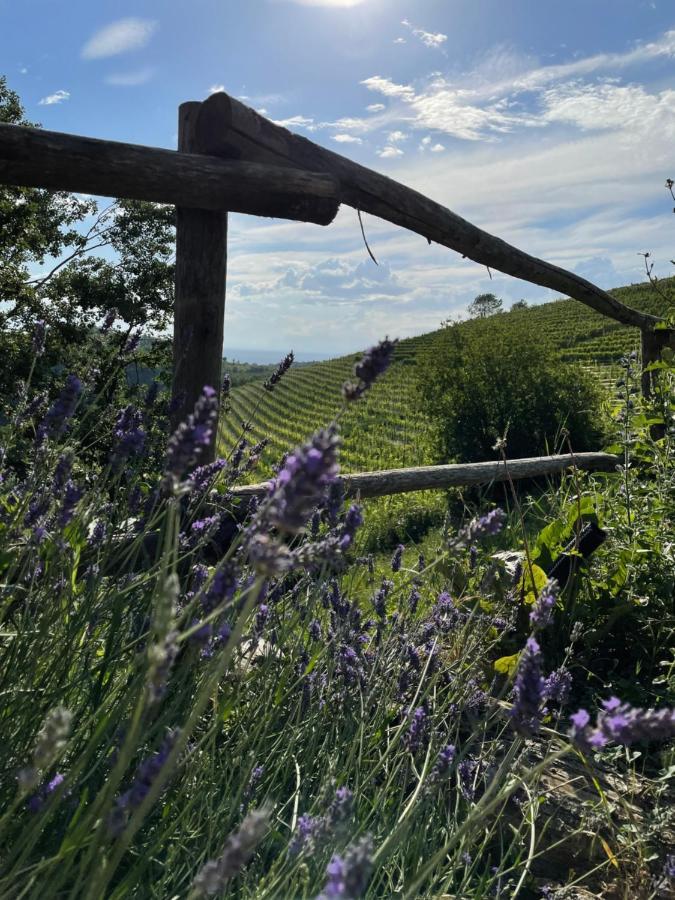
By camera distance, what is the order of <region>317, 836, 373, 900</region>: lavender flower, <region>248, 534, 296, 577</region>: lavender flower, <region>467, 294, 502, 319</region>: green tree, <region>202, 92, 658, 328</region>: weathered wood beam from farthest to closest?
<region>467, 294, 502, 319</region>: green tree < <region>202, 92, 658, 328</region>: weathered wood beam < <region>248, 534, 296, 577</region>: lavender flower < <region>317, 836, 373, 900</region>: lavender flower

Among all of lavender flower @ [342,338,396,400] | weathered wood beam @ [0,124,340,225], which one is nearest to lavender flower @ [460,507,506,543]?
lavender flower @ [342,338,396,400]

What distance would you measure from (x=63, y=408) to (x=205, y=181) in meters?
1.26

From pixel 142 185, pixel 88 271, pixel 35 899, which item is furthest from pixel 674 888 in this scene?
pixel 88 271

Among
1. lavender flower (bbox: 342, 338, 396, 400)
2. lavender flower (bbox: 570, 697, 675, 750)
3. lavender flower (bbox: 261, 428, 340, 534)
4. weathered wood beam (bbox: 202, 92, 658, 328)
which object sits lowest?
lavender flower (bbox: 570, 697, 675, 750)

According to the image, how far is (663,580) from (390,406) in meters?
27.4

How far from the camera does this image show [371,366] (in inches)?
41.3

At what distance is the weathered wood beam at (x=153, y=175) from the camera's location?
7.27ft

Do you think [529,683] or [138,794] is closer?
[138,794]

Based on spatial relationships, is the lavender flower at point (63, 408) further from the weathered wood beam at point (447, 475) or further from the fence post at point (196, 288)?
the weathered wood beam at point (447, 475)

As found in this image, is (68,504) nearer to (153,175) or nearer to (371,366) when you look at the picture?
(371,366)

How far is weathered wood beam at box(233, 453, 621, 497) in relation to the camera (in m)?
4.15

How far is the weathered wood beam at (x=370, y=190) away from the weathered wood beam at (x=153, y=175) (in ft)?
0.41

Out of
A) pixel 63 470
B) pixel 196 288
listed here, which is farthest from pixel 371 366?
pixel 196 288

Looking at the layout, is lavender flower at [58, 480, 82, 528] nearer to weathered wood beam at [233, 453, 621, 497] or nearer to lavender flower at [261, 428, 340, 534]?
lavender flower at [261, 428, 340, 534]
